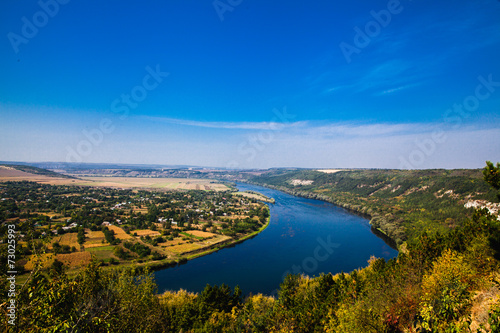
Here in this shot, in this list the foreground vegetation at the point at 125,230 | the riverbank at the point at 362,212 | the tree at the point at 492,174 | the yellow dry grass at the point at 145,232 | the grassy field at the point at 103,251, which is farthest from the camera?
the yellow dry grass at the point at 145,232

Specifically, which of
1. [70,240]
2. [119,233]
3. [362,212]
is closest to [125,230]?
[119,233]

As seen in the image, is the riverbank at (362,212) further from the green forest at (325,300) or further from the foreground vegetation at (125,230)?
the green forest at (325,300)

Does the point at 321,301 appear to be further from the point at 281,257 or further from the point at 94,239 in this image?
the point at 94,239

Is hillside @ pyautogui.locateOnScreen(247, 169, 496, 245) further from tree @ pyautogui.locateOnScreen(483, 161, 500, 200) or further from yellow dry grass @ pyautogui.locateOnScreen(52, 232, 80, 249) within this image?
yellow dry grass @ pyautogui.locateOnScreen(52, 232, 80, 249)

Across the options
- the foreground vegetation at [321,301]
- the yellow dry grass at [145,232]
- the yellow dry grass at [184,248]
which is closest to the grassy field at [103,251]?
the yellow dry grass at [145,232]

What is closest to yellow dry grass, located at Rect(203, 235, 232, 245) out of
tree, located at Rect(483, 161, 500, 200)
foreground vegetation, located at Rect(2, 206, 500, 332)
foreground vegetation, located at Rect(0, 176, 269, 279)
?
foreground vegetation, located at Rect(0, 176, 269, 279)
